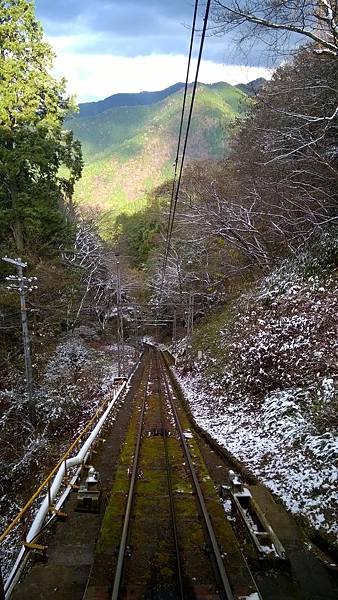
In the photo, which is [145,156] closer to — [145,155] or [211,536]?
[145,155]

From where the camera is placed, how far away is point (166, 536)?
22.9 feet

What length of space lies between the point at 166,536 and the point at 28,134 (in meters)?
17.6

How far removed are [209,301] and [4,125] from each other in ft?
87.6

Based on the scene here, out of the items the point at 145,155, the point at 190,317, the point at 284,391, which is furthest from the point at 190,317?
the point at 145,155

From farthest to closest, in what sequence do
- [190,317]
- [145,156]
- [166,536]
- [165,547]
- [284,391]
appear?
[145,156]
[190,317]
[284,391]
[166,536]
[165,547]

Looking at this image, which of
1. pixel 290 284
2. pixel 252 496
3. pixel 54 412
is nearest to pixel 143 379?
pixel 54 412

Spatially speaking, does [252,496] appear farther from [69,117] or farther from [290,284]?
[69,117]

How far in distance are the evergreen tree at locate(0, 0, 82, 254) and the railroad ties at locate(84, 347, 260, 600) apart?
12.9m

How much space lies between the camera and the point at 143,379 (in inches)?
1049

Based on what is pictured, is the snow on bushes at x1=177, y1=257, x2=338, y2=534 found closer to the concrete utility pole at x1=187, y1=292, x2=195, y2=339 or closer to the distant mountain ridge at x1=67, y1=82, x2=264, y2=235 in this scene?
the concrete utility pole at x1=187, y1=292, x2=195, y2=339

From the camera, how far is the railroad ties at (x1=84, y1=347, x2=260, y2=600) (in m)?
5.48

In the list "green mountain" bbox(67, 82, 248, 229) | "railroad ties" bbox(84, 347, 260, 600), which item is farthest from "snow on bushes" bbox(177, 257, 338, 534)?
"green mountain" bbox(67, 82, 248, 229)

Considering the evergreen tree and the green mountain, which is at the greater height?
the green mountain

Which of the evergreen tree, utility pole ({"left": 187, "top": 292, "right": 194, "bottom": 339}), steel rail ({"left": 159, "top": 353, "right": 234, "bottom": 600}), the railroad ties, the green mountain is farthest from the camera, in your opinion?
the green mountain
